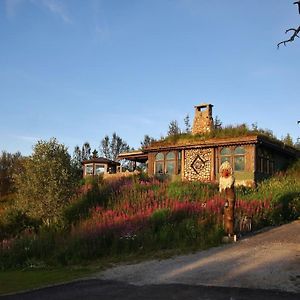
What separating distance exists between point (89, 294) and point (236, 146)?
2219 cm

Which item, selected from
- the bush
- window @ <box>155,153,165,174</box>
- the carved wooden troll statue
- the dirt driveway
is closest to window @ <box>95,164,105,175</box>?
window @ <box>155,153,165,174</box>

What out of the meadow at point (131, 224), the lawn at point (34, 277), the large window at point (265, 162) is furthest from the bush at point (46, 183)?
the large window at point (265, 162)

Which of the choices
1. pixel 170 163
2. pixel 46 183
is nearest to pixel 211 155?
pixel 170 163

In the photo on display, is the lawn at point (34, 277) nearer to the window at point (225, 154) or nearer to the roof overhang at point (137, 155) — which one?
the window at point (225, 154)

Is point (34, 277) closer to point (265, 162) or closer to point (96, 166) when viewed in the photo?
point (265, 162)

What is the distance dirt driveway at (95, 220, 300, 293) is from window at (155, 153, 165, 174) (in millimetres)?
18777

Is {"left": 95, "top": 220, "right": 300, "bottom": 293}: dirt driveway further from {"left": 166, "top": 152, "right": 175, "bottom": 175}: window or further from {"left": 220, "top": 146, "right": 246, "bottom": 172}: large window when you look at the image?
{"left": 166, "top": 152, "right": 175, "bottom": 175}: window

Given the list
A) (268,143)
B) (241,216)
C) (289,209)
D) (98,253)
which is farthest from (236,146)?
(98,253)

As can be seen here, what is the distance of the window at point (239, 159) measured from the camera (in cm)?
3062

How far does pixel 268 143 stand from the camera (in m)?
31.0

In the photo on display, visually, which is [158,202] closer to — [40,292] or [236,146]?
[40,292]

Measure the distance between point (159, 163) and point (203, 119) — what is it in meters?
4.60

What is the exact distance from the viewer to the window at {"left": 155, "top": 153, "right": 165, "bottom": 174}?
113 ft

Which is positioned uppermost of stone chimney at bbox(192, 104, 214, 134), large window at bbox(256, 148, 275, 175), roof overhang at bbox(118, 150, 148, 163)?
stone chimney at bbox(192, 104, 214, 134)
